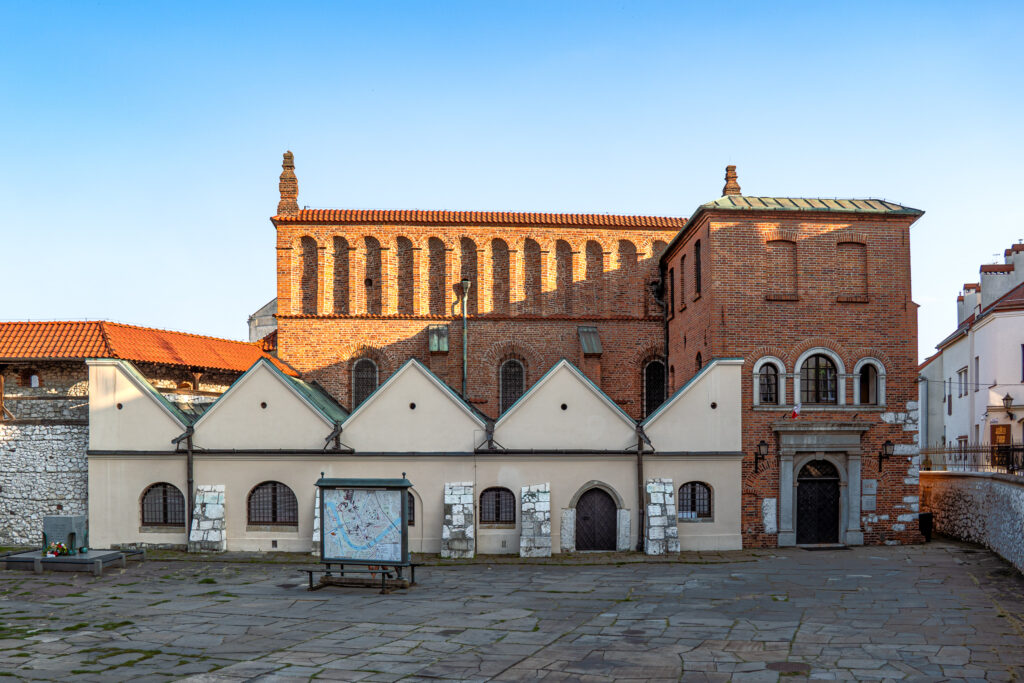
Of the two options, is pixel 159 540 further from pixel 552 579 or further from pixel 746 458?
pixel 746 458

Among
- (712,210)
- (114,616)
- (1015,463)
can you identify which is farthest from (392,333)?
(1015,463)

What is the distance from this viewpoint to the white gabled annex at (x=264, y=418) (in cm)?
2533

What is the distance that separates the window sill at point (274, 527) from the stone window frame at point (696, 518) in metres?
10.8

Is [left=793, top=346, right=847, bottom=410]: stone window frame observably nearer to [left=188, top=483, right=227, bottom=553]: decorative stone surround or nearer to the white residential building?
the white residential building

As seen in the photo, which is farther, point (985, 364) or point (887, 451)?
point (985, 364)

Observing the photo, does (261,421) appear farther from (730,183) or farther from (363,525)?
(730,183)

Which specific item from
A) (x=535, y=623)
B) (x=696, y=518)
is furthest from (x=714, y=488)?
(x=535, y=623)

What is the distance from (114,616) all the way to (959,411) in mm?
41684

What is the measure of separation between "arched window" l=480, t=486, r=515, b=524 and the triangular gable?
4.33 m

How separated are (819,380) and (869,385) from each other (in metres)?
1.54

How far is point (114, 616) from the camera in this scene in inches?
615

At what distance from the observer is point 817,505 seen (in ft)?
83.5

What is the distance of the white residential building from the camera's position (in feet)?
127

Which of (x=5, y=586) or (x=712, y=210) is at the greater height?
(x=712, y=210)
